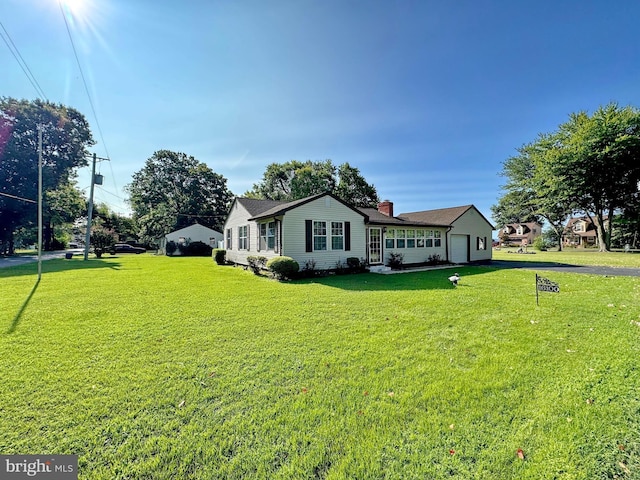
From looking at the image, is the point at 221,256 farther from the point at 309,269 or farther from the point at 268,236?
the point at 309,269

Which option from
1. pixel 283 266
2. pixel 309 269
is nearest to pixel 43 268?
pixel 283 266

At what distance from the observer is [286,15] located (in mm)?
Answer: 8656

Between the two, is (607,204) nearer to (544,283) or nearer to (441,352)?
(544,283)

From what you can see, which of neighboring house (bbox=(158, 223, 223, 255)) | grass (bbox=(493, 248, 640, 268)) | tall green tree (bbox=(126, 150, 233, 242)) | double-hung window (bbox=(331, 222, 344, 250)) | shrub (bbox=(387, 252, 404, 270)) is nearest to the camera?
double-hung window (bbox=(331, 222, 344, 250))

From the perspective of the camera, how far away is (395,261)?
628 inches

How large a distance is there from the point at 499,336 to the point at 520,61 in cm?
1191

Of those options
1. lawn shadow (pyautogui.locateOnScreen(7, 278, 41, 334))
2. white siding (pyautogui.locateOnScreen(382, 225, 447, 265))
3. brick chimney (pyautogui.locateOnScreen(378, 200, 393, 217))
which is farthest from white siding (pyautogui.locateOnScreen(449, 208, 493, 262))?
lawn shadow (pyautogui.locateOnScreen(7, 278, 41, 334))

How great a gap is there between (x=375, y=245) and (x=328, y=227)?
377cm

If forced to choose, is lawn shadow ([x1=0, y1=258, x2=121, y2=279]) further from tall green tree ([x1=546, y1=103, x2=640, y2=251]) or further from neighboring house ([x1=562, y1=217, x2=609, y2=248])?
neighboring house ([x1=562, y1=217, x2=609, y2=248])

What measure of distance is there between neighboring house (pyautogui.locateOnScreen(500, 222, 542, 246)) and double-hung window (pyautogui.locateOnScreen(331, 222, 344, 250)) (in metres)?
59.9

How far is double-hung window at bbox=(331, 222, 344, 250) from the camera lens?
13805 millimetres

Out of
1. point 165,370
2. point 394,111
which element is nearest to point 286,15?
point 394,111

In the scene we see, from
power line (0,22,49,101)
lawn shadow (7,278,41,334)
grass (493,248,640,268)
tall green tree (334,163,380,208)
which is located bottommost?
lawn shadow (7,278,41,334)

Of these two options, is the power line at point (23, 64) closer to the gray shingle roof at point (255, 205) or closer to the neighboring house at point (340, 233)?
the neighboring house at point (340, 233)
